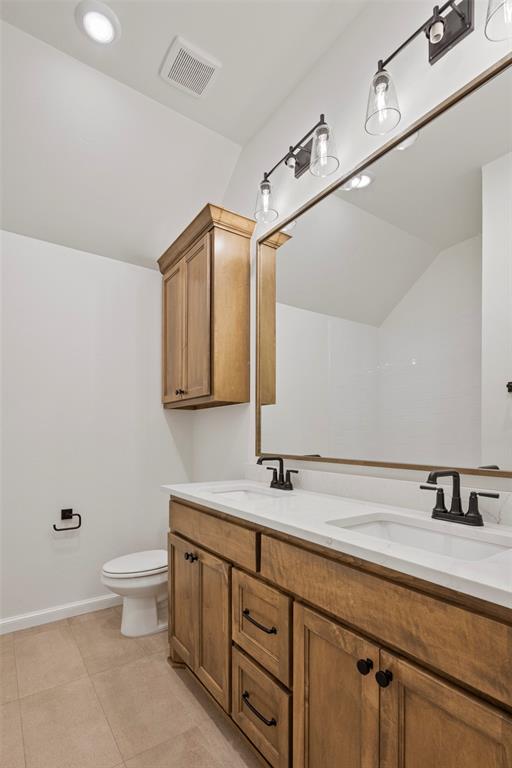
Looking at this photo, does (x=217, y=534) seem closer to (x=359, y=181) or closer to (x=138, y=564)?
(x=138, y=564)

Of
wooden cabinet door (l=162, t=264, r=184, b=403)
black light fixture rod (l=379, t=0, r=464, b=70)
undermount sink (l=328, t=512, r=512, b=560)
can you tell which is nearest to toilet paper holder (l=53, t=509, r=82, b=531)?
wooden cabinet door (l=162, t=264, r=184, b=403)

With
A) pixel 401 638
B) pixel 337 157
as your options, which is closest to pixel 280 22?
pixel 337 157

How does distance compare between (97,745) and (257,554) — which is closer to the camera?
(257,554)

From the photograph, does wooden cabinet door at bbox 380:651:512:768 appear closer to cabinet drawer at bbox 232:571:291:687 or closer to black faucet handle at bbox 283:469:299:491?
cabinet drawer at bbox 232:571:291:687

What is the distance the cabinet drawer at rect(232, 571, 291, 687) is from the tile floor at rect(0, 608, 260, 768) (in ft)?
1.53

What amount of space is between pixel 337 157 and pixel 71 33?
1.43 m

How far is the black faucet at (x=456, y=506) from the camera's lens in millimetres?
1210

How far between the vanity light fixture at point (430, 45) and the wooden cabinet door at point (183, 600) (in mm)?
1916

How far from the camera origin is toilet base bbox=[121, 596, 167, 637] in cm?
239

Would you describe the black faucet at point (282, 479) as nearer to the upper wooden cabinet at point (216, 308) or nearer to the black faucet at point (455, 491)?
the upper wooden cabinet at point (216, 308)

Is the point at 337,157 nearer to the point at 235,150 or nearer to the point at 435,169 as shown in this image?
the point at 435,169

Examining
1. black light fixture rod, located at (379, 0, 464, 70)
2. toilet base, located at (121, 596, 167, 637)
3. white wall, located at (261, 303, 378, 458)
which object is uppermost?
black light fixture rod, located at (379, 0, 464, 70)

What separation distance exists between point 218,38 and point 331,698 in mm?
2707

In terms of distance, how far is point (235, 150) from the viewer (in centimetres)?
272
